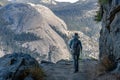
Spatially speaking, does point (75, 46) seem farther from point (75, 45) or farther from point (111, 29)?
point (111, 29)

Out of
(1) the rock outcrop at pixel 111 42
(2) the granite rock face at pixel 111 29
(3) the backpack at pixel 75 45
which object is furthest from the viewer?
(3) the backpack at pixel 75 45

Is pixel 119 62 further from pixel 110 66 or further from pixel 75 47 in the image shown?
pixel 75 47

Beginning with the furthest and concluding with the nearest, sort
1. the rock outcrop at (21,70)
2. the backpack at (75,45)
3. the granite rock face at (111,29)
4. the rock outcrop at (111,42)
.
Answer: the backpack at (75,45) → the granite rock face at (111,29) → the rock outcrop at (111,42) → the rock outcrop at (21,70)

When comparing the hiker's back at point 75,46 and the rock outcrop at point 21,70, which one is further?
the hiker's back at point 75,46

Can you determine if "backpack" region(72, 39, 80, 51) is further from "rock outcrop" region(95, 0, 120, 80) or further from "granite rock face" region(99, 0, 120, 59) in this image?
"rock outcrop" region(95, 0, 120, 80)

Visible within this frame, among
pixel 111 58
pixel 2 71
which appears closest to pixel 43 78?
pixel 2 71

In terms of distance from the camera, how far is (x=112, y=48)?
16.2 m

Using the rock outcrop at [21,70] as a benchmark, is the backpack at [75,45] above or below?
above

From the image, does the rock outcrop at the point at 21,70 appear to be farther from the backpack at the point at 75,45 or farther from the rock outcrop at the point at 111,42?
the backpack at the point at 75,45

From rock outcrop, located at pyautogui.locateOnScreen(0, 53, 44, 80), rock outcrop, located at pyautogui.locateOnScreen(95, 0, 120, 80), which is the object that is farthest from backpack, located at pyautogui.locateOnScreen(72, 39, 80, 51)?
rock outcrop, located at pyautogui.locateOnScreen(0, 53, 44, 80)

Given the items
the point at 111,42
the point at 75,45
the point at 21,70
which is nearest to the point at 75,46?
the point at 75,45

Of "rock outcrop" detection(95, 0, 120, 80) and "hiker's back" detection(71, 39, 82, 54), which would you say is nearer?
"rock outcrop" detection(95, 0, 120, 80)

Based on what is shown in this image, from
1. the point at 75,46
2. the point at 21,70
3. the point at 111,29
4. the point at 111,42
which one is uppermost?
the point at 111,29

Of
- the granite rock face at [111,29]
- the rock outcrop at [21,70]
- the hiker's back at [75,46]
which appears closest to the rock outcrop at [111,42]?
the granite rock face at [111,29]
